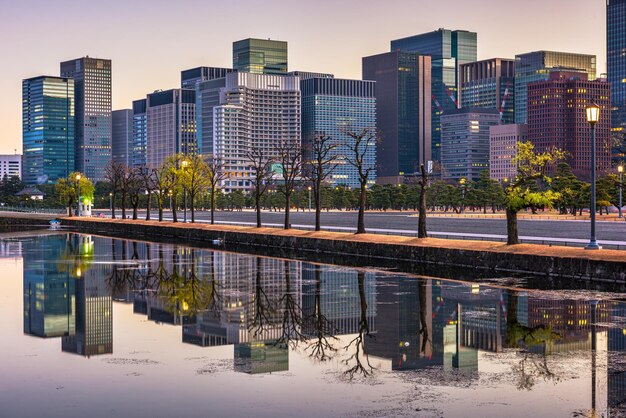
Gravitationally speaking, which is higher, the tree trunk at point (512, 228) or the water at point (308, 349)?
the tree trunk at point (512, 228)

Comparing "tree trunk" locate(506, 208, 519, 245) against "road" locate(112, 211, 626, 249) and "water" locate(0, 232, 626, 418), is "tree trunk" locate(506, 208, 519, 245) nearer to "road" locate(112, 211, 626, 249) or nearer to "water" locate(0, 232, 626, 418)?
"road" locate(112, 211, 626, 249)

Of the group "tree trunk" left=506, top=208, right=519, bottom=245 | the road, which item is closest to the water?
"tree trunk" left=506, top=208, right=519, bottom=245

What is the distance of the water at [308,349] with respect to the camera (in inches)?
615

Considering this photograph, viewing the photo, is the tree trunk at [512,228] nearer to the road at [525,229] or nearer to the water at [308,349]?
the road at [525,229]

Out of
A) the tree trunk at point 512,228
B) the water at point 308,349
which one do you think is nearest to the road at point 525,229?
the tree trunk at point 512,228

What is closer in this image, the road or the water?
the water

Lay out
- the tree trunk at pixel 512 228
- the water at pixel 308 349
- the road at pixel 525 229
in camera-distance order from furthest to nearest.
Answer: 1. the road at pixel 525 229
2. the tree trunk at pixel 512 228
3. the water at pixel 308 349

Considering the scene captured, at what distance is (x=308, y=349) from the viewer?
21.2 m

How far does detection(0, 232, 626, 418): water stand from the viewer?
1562cm

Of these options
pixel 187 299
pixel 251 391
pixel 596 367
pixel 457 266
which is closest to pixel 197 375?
A: pixel 251 391

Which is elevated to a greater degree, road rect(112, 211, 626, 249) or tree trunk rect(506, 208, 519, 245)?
tree trunk rect(506, 208, 519, 245)

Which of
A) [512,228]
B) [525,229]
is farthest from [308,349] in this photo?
[525,229]

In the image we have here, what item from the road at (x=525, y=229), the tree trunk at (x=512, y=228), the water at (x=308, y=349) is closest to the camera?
the water at (x=308, y=349)

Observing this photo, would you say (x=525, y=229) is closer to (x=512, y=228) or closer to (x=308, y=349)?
(x=512, y=228)
